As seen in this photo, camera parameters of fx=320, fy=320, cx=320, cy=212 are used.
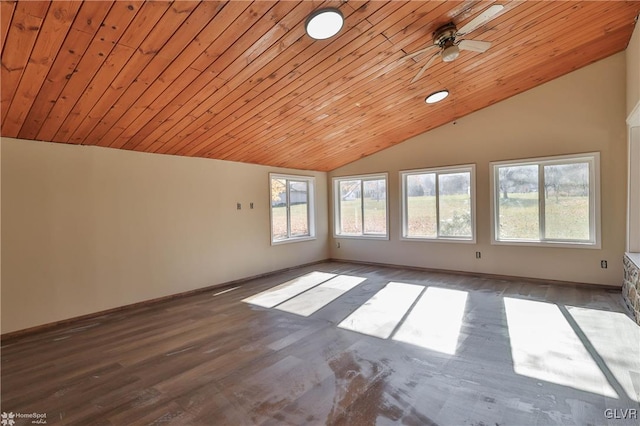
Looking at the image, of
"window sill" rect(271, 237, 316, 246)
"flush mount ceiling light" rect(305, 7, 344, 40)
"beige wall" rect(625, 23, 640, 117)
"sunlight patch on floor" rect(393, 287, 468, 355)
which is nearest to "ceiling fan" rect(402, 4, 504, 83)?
"flush mount ceiling light" rect(305, 7, 344, 40)

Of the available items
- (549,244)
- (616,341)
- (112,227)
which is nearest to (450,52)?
(616,341)

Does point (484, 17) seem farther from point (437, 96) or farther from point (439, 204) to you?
point (439, 204)

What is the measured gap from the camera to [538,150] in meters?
5.30

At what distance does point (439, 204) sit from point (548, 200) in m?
1.77

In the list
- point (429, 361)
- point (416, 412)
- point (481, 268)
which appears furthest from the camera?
point (481, 268)

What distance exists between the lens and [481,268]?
5.89 meters

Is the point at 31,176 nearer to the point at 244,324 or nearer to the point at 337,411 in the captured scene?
the point at 244,324

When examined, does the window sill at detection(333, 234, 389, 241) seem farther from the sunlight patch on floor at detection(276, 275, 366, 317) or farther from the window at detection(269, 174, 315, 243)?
the sunlight patch on floor at detection(276, 275, 366, 317)

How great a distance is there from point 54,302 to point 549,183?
7.32 metres

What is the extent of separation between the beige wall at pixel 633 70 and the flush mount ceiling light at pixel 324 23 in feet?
12.0

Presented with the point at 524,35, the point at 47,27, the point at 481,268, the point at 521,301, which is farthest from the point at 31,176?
the point at 481,268

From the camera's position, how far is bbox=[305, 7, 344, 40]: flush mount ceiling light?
2.55m

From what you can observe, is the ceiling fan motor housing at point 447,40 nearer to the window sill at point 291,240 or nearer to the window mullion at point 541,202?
the window mullion at point 541,202

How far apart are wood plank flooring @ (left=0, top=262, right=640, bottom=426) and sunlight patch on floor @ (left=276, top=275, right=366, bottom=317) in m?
0.05
